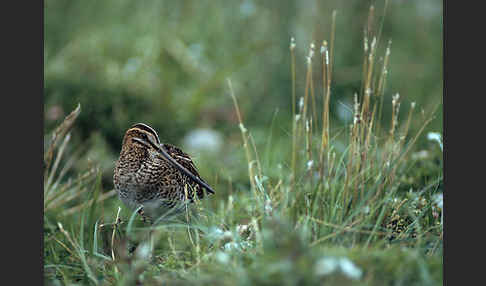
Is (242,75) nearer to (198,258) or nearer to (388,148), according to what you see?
(388,148)

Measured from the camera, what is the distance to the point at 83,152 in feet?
18.2

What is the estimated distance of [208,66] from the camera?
7.22 metres

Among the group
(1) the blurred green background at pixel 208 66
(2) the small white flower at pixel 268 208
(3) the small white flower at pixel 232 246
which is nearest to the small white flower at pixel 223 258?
(3) the small white flower at pixel 232 246

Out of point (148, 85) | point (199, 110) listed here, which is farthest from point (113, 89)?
point (199, 110)

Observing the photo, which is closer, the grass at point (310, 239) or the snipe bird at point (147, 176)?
the grass at point (310, 239)

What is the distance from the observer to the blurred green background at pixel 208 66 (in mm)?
5879

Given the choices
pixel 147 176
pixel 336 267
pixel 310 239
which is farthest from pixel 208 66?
pixel 336 267

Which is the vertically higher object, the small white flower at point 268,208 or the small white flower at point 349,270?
the small white flower at point 268,208

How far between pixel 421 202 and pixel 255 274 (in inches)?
53.5

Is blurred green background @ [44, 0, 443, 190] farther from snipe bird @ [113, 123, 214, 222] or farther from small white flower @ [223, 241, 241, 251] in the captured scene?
small white flower @ [223, 241, 241, 251]

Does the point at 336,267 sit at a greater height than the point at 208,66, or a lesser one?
lesser

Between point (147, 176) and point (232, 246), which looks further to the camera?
point (147, 176)

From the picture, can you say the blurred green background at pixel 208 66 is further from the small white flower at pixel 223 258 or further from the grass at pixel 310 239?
the small white flower at pixel 223 258

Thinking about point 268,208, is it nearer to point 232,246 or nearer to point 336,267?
point 232,246
